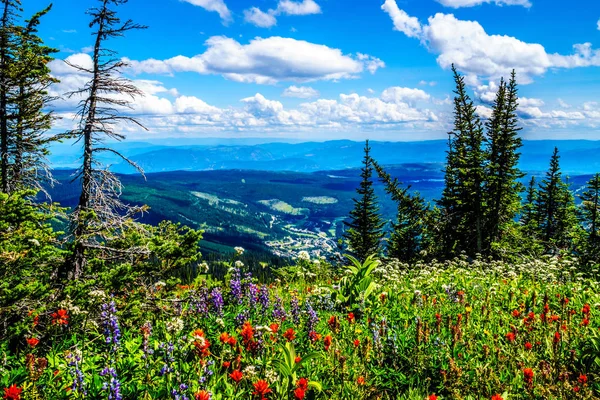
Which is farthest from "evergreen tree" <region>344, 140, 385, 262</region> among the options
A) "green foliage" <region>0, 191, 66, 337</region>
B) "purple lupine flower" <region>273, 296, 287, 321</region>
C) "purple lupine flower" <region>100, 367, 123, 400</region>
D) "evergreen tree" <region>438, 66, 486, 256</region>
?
"purple lupine flower" <region>100, 367, 123, 400</region>

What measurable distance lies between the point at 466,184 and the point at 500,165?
344 centimetres

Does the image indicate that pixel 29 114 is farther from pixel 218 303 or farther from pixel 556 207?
pixel 556 207

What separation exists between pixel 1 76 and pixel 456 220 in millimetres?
28061

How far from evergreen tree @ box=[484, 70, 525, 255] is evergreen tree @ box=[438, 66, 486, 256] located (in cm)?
68

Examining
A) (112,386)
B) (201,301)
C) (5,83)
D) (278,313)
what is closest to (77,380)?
(112,386)

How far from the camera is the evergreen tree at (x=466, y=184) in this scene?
24547mm

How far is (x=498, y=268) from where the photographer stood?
30.8 feet

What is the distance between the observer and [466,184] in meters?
23.9

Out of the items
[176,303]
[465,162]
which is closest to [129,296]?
[176,303]

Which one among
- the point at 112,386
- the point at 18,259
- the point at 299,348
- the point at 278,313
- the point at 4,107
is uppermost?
the point at 4,107

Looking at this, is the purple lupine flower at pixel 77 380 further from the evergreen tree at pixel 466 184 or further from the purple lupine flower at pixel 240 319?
the evergreen tree at pixel 466 184

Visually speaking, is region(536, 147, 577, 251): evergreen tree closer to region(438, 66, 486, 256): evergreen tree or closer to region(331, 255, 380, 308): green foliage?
region(438, 66, 486, 256): evergreen tree

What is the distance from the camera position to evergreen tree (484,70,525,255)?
24.7 meters

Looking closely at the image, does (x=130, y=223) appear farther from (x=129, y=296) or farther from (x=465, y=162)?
(x=465, y=162)
